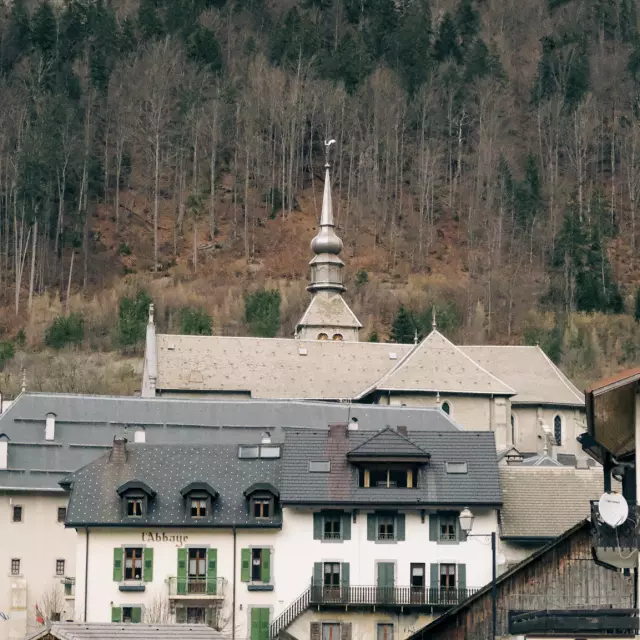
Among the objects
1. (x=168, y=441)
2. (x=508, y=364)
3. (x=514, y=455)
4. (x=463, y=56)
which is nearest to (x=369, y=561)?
(x=168, y=441)

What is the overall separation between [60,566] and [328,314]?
50.1m

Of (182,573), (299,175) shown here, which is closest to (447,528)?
(182,573)

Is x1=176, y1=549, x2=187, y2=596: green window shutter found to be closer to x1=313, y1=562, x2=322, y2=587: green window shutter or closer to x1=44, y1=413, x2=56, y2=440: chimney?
x1=313, y1=562, x2=322, y2=587: green window shutter

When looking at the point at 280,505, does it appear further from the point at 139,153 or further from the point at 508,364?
the point at 139,153

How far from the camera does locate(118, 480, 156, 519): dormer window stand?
208 ft

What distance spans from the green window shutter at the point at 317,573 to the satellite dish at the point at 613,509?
4292cm

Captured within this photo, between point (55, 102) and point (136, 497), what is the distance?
314 ft

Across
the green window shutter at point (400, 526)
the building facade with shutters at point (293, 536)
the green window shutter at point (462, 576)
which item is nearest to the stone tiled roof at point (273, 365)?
the building facade with shutters at point (293, 536)

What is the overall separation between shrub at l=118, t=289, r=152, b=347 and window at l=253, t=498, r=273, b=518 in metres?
58.2

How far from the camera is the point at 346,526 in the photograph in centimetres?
6378

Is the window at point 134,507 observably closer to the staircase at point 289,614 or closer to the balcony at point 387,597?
the staircase at point 289,614

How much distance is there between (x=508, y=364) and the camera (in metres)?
113

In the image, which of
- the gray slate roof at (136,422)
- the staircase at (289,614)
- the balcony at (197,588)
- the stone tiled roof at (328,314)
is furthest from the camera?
the stone tiled roof at (328,314)

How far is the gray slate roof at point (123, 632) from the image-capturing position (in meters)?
40.8
